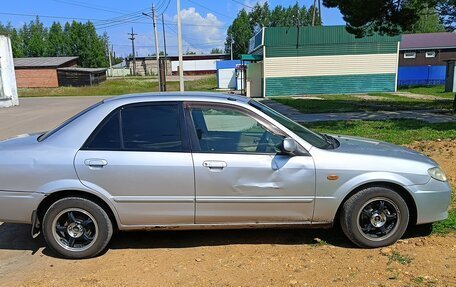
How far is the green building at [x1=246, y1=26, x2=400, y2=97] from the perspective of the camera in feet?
99.0

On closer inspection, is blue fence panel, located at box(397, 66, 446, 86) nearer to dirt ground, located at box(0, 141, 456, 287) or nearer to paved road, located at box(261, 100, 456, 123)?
paved road, located at box(261, 100, 456, 123)

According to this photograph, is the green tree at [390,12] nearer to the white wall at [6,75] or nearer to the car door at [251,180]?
the car door at [251,180]

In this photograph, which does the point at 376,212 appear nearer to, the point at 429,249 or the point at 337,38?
the point at 429,249

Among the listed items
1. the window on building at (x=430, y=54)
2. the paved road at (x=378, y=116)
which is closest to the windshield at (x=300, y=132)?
the paved road at (x=378, y=116)

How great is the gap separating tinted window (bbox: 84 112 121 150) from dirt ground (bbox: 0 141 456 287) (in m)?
1.10

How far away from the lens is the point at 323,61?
30.7 meters

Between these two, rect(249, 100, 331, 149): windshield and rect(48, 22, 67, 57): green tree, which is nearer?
rect(249, 100, 331, 149): windshield

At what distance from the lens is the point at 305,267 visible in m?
3.76

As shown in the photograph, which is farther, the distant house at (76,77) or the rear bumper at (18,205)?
the distant house at (76,77)

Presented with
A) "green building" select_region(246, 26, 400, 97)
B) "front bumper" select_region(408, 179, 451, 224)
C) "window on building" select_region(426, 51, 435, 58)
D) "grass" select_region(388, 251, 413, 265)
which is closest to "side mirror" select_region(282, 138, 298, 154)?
"front bumper" select_region(408, 179, 451, 224)

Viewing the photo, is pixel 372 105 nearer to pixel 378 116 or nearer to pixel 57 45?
pixel 378 116

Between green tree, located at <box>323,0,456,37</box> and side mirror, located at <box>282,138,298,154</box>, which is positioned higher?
green tree, located at <box>323,0,456,37</box>

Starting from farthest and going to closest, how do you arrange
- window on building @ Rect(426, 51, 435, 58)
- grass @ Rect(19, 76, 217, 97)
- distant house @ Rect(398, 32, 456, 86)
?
1. grass @ Rect(19, 76, 217, 97)
2. window on building @ Rect(426, 51, 435, 58)
3. distant house @ Rect(398, 32, 456, 86)

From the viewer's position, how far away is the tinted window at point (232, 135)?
158 inches
